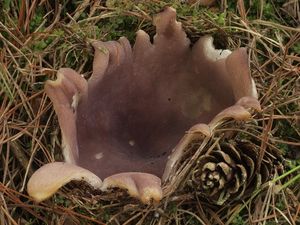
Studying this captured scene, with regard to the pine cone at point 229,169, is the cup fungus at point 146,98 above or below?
above

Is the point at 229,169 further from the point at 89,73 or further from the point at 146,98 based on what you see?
the point at 89,73

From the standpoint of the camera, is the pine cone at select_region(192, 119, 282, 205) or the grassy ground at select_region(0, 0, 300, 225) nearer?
the pine cone at select_region(192, 119, 282, 205)

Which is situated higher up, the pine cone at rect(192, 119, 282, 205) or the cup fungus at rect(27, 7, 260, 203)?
the cup fungus at rect(27, 7, 260, 203)

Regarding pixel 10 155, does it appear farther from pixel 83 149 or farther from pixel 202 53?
pixel 202 53

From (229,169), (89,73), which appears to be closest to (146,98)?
(89,73)

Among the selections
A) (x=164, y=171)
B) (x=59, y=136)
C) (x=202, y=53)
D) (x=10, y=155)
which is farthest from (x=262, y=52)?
(x=10, y=155)
